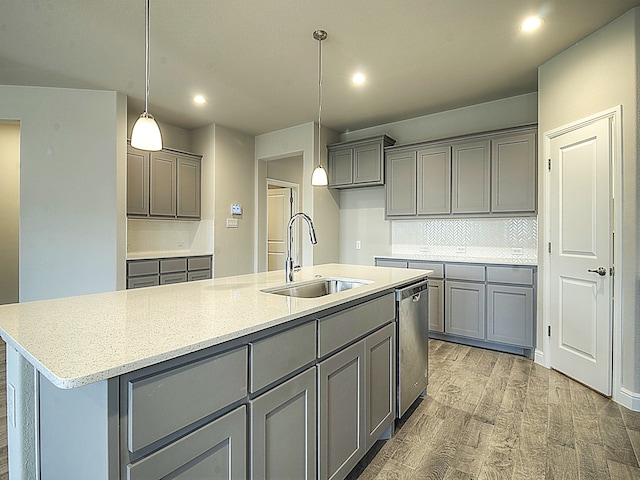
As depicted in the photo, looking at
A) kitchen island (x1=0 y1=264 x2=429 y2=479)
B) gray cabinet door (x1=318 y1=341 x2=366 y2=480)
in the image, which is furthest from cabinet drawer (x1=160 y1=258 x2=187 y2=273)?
gray cabinet door (x1=318 y1=341 x2=366 y2=480)

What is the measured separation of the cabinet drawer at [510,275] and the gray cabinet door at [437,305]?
0.52 meters

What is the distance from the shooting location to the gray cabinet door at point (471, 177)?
12.7 ft

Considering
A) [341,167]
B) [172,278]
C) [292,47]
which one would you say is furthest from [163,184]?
[292,47]

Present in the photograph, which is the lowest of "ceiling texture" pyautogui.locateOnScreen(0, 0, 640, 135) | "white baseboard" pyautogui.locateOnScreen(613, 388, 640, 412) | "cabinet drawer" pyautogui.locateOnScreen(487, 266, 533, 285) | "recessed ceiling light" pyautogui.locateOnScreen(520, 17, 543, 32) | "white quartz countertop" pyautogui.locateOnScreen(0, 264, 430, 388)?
"white baseboard" pyautogui.locateOnScreen(613, 388, 640, 412)

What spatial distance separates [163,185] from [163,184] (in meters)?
0.01

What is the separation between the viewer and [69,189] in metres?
3.74

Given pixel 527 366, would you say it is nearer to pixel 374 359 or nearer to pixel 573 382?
pixel 573 382

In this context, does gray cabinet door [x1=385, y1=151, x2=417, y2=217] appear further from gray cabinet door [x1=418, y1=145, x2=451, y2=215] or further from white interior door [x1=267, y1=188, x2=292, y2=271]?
white interior door [x1=267, y1=188, x2=292, y2=271]

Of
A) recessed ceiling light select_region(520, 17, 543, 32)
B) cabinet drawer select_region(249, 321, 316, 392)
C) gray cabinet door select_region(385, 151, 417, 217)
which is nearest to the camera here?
cabinet drawer select_region(249, 321, 316, 392)

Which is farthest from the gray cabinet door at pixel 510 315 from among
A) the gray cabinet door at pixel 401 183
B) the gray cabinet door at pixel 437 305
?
the gray cabinet door at pixel 401 183

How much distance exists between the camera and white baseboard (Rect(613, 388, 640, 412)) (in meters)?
2.43

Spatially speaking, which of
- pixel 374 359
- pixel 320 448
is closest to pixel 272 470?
pixel 320 448

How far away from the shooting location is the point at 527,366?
10.8 feet

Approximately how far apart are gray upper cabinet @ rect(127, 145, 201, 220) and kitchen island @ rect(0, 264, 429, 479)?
2.92 m
